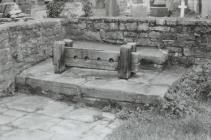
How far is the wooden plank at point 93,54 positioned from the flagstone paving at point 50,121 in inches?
35.9

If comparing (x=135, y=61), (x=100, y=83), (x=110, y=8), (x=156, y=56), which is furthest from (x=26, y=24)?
(x=110, y=8)

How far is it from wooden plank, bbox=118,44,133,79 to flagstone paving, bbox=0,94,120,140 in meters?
Answer: 0.79

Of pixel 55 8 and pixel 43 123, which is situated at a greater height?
pixel 55 8

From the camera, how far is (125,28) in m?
6.89

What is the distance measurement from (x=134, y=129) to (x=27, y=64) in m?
2.98

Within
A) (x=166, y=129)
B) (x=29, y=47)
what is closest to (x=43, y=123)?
(x=166, y=129)

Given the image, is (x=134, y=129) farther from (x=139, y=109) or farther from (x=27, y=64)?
(x=27, y=64)

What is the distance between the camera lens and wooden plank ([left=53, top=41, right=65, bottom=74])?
610cm

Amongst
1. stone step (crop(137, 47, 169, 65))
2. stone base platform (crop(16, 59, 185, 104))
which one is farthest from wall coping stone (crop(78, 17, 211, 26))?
stone base platform (crop(16, 59, 185, 104))

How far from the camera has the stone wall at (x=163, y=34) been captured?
6.25m

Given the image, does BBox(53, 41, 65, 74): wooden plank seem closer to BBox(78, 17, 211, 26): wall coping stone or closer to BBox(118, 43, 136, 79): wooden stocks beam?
BBox(118, 43, 136, 79): wooden stocks beam

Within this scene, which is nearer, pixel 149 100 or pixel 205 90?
pixel 149 100

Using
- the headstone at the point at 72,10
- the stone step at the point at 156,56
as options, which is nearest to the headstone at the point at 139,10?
the headstone at the point at 72,10

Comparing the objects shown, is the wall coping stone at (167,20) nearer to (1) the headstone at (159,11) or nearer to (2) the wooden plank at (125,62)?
(2) the wooden plank at (125,62)
